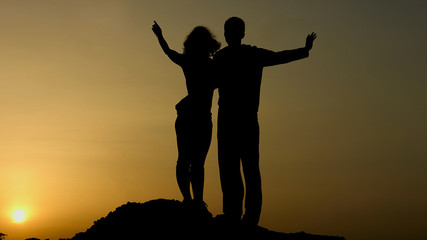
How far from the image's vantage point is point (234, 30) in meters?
8.34

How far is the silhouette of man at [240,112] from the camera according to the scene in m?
8.29

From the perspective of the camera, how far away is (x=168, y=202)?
10453 millimetres

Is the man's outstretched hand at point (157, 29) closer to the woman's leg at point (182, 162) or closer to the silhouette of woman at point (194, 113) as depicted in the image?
the silhouette of woman at point (194, 113)

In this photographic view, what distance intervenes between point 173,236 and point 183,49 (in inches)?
135

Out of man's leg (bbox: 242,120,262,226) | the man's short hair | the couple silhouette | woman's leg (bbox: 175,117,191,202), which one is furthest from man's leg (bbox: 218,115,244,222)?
woman's leg (bbox: 175,117,191,202)

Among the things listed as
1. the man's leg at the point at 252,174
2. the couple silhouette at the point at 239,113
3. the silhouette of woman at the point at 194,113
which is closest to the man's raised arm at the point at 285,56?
the couple silhouette at the point at 239,113

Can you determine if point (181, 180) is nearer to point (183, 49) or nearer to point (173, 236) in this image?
point (173, 236)

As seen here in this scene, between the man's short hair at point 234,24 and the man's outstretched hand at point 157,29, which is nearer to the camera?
the man's short hair at point 234,24

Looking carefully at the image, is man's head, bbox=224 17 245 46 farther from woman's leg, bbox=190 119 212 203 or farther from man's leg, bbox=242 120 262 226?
woman's leg, bbox=190 119 212 203

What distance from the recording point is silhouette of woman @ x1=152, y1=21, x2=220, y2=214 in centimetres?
991

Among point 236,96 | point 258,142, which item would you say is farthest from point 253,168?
point 236,96

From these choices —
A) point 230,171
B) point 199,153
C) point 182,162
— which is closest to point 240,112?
point 230,171

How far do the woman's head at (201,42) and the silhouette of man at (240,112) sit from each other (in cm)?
162

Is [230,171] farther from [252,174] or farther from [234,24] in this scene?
[234,24]
